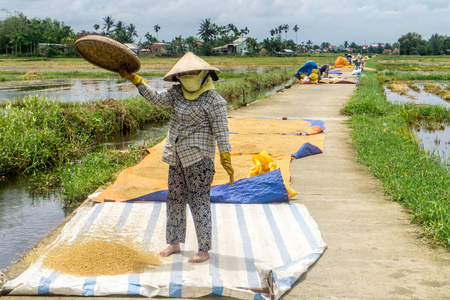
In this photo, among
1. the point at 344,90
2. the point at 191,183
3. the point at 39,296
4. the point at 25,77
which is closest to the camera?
the point at 39,296

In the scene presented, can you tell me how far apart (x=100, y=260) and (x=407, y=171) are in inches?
154

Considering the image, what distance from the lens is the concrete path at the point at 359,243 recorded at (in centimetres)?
307

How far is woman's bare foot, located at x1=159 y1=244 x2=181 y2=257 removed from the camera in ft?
11.3

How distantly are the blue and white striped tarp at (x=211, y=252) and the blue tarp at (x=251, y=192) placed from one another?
121mm

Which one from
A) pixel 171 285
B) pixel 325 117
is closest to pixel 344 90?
pixel 325 117

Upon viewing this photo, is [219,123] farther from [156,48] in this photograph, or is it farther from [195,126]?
[156,48]

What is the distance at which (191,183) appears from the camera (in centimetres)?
334

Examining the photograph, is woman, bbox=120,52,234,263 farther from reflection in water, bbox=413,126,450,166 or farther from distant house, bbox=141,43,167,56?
distant house, bbox=141,43,167,56

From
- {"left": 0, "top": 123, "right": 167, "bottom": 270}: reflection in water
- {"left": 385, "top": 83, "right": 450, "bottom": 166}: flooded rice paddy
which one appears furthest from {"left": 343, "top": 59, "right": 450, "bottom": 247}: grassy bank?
{"left": 0, "top": 123, "right": 167, "bottom": 270}: reflection in water

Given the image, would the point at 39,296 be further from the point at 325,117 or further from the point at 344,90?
the point at 344,90

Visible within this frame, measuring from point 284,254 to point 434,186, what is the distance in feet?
7.44

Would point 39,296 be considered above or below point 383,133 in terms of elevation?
below

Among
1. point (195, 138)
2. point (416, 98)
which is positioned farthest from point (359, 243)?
point (416, 98)

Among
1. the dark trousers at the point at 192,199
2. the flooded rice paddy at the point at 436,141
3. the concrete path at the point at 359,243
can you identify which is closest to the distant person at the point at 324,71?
the flooded rice paddy at the point at 436,141
